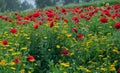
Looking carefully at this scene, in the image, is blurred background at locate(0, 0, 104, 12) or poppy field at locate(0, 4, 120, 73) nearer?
poppy field at locate(0, 4, 120, 73)

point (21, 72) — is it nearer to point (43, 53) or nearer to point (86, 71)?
point (86, 71)

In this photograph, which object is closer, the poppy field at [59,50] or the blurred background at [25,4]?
the poppy field at [59,50]

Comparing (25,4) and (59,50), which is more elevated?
(59,50)

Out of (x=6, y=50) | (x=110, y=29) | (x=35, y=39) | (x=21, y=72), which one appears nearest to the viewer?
(x=21, y=72)

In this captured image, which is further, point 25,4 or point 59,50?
point 25,4

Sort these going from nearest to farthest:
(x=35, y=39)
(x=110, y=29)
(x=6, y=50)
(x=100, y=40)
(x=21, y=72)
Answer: (x=21, y=72) → (x=6, y=50) → (x=100, y=40) → (x=35, y=39) → (x=110, y=29)

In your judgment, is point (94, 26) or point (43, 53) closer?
point (43, 53)

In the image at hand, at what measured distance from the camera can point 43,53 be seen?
22.7 ft

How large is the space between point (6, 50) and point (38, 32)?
4.12 feet

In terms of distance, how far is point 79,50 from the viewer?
6.51 m

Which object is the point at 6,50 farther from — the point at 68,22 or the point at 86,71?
the point at 68,22

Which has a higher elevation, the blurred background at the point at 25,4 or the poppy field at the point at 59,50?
the poppy field at the point at 59,50

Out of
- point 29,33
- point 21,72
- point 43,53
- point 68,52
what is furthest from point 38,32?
point 21,72

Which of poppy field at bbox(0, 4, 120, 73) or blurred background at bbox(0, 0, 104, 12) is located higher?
poppy field at bbox(0, 4, 120, 73)
